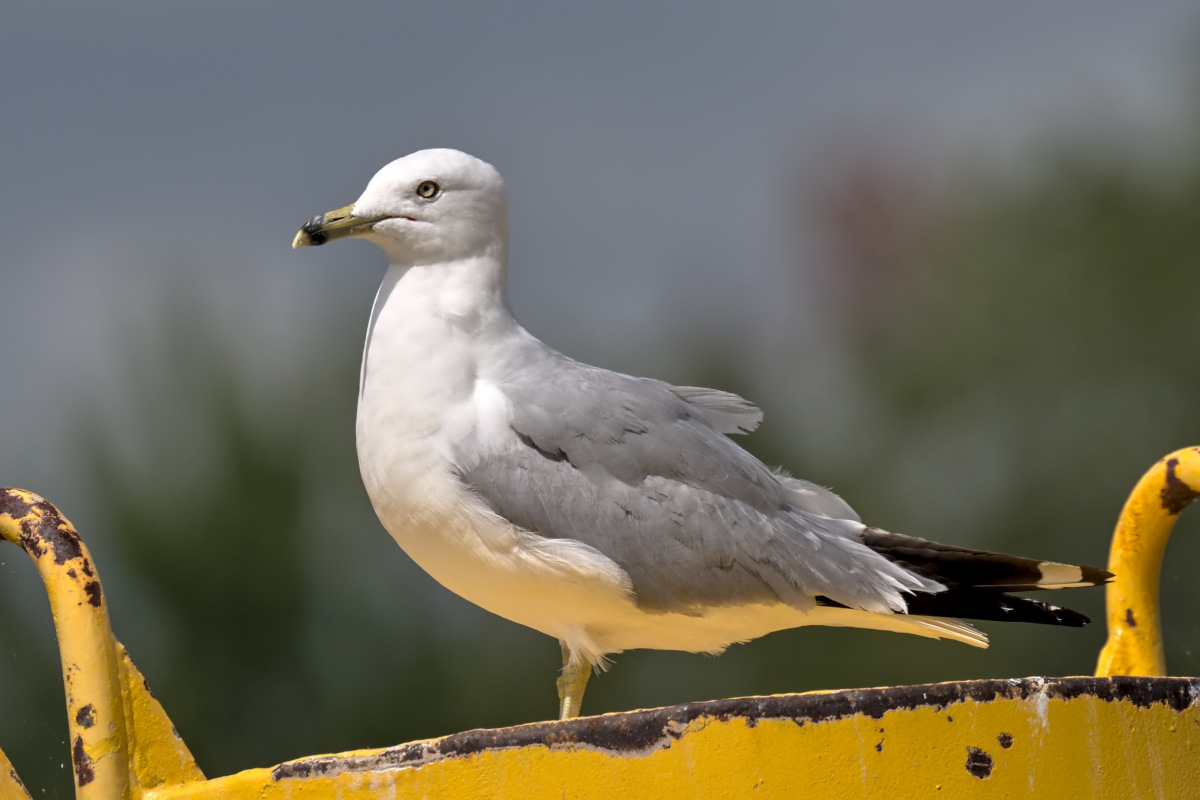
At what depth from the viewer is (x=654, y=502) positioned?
3.73m

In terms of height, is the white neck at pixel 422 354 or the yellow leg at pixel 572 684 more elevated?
the white neck at pixel 422 354

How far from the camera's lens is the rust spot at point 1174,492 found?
3.56 metres

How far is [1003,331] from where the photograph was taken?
1402 centimetres

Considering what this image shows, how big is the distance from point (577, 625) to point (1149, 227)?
1230cm

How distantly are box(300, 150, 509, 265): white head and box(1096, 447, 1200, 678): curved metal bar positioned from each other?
1902 millimetres

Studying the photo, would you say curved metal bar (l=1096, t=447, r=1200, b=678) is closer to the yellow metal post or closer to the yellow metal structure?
the yellow metal structure

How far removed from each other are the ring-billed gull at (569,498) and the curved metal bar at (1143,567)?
0.32 feet

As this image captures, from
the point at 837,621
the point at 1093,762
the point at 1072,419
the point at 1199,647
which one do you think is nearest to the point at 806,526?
the point at 837,621

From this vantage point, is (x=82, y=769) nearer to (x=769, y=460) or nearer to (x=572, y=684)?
(x=572, y=684)

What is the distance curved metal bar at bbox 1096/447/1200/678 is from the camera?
11.8 feet

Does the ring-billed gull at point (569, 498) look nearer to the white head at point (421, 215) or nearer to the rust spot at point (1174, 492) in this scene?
the white head at point (421, 215)

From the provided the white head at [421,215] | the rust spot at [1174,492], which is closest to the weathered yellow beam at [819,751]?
the rust spot at [1174,492]

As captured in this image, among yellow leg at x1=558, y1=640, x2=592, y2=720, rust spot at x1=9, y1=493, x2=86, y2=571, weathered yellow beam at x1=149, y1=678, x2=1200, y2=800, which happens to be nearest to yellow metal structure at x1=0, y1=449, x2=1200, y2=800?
weathered yellow beam at x1=149, y1=678, x2=1200, y2=800

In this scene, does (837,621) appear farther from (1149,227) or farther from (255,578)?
(1149,227)
